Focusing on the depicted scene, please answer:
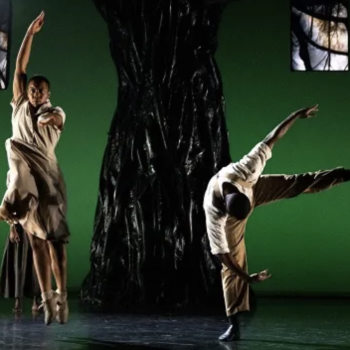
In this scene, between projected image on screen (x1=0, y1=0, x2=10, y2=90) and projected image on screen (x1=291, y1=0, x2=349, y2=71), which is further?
projected image on screen (x1=0, y1=0, x2=10, y2=90)

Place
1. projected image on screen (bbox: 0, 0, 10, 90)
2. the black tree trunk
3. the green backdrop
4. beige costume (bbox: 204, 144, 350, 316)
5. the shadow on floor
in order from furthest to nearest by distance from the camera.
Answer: projected image on screen (bbox: 0, 0, 10, 90), the green backdrop, the black tree trunk, beige costume (bbox: 204, 144, 350, 316), the shadow on floor

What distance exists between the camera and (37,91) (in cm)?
550

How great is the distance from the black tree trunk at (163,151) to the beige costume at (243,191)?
194 centimetres

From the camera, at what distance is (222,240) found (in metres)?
5.35

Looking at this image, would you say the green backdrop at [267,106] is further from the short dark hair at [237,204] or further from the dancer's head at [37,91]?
the short dark hair at [237,204]

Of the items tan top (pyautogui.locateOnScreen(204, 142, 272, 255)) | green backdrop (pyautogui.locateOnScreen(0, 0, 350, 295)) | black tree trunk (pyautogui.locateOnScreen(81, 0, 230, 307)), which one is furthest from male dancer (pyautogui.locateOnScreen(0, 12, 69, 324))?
green backdrop (pyautogui.locateOnScreen(0, 0, 350, 295))

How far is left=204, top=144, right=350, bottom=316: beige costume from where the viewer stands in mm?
5359

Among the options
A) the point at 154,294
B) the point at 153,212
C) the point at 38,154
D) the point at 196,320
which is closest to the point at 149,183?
the point at 153,212

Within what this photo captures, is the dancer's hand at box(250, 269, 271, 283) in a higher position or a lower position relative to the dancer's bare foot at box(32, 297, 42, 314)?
higher

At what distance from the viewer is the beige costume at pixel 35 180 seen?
546 cm

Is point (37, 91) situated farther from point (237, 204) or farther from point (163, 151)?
point (163, 151)

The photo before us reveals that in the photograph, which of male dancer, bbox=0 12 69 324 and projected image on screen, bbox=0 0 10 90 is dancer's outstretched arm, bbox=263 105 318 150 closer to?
male dancer, bbox=0 12 69 324

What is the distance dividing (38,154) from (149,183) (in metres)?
2.08

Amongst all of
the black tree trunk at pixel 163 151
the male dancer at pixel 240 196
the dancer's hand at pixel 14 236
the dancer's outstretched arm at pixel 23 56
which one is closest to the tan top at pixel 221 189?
the male dancer at pixel 240 196
